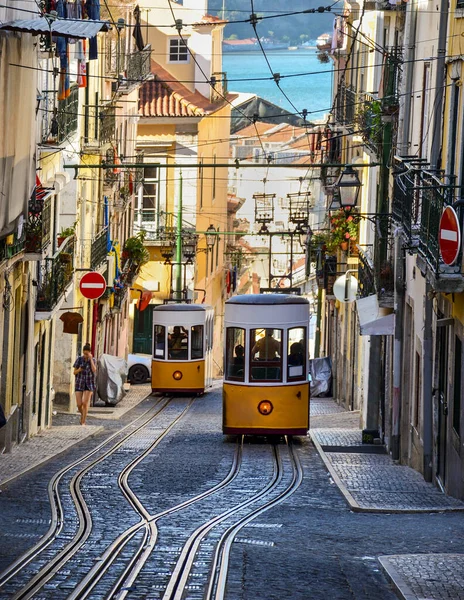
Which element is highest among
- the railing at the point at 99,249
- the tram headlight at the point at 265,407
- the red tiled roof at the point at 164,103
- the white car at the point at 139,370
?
the red tiled roof at the point at 164,103


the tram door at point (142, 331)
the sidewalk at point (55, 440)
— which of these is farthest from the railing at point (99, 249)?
the tram door at point (142, 331)

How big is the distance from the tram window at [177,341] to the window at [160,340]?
0.15m

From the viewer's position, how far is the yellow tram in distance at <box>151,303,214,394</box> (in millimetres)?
34812

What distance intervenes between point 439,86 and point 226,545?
297 inches

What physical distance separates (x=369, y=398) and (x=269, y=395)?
2.03 metres

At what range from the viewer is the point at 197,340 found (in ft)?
115

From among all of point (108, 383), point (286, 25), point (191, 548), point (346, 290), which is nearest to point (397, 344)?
point (346, 290)

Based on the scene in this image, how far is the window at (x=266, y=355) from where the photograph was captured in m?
21.5

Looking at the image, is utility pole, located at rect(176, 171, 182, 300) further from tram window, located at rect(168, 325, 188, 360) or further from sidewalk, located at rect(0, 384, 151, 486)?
sidewalk, located at rect(0, 384, 151, 486)

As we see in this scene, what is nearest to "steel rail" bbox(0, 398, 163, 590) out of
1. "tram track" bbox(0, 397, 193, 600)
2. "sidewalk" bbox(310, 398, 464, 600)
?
"tram track" bbox(0, 397, 193, 600)

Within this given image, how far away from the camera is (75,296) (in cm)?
3262

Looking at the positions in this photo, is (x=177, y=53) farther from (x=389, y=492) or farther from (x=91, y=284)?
(x=389, y=492)

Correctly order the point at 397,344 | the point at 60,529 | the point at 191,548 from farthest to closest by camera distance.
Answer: the point at 397,344, the point at 60,529, the point at 191,548

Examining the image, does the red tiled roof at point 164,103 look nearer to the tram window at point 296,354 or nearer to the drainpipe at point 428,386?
the tram window at point 296,354
